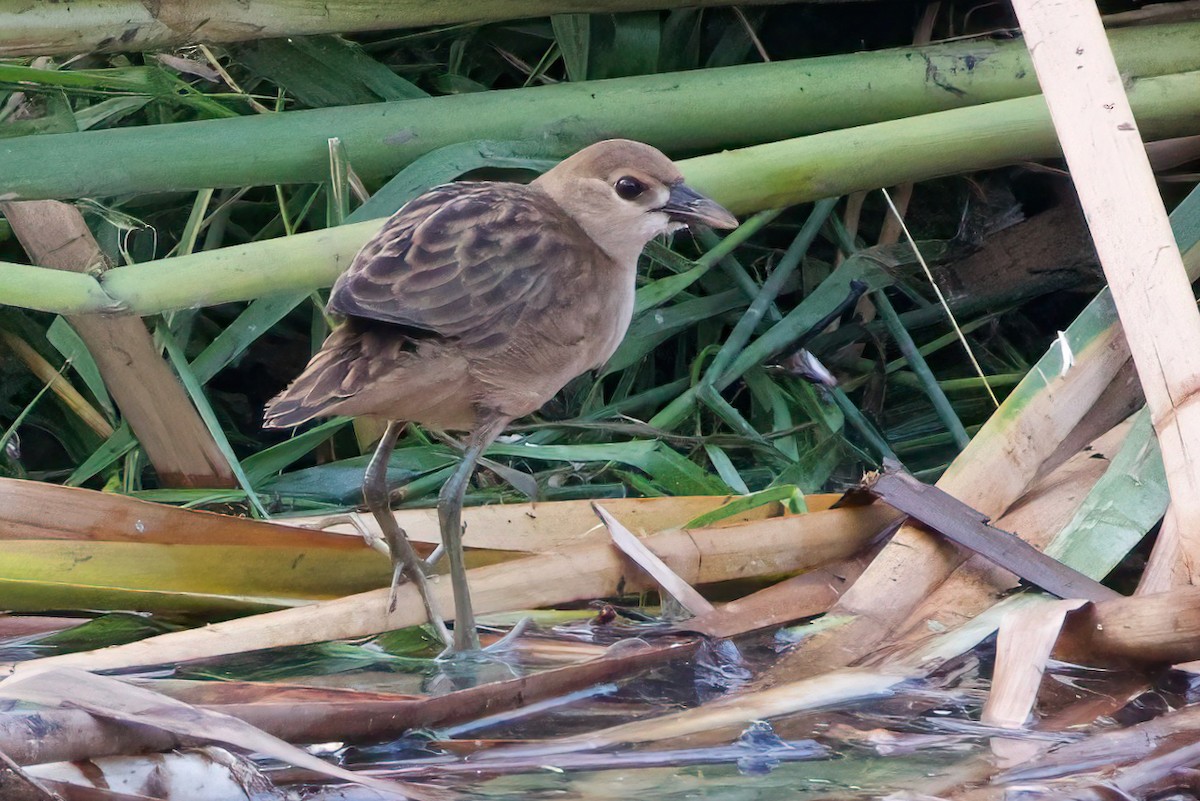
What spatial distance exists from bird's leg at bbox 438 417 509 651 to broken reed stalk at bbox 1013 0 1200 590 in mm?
1229

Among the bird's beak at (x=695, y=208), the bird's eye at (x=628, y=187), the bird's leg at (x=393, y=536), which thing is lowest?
the bird's leg at (x=393, y=536)

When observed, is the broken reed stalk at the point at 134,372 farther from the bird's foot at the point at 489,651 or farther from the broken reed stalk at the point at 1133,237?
the broken reed stalk at the point at 1133,237

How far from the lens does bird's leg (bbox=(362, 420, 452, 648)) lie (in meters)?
2.82

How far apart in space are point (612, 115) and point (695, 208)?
0.43m

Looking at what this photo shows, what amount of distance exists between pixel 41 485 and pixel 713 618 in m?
1.33

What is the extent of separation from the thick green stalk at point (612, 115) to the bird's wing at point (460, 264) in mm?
243

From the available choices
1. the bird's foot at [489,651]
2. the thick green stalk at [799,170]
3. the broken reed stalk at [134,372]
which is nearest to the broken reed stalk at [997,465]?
the thick green stalk at [799,170]

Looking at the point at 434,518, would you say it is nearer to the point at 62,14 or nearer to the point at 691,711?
the point at 691,711

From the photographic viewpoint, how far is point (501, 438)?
11.8ft

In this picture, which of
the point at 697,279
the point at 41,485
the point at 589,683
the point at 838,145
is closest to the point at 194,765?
the point at 589,683

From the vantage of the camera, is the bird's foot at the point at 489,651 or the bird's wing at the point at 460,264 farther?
the bird's foot at the point at 489,651

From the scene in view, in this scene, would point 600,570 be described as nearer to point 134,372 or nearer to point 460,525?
point 460,525

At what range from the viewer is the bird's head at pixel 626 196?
302 cm

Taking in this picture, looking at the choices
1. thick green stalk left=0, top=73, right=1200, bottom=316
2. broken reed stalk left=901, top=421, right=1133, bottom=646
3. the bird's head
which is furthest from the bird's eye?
broken reed stalk left=901, top=421, right=1133, bottom=646
